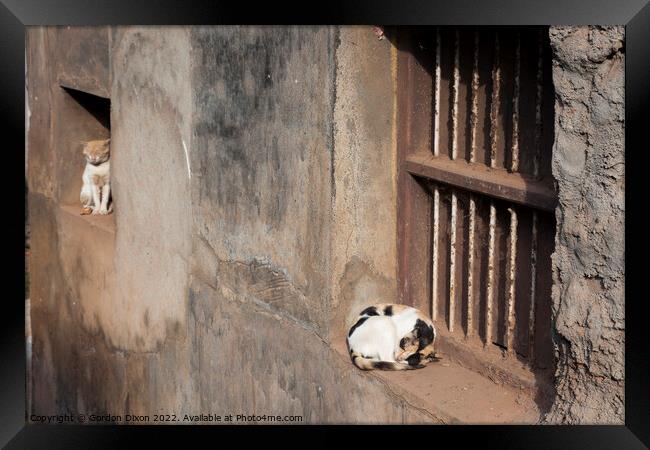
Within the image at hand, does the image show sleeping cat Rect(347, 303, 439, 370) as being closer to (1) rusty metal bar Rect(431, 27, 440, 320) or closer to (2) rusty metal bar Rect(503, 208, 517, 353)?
(1) rusty metal bar Rect(431, 27, 440, 320)

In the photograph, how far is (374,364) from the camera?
474cm

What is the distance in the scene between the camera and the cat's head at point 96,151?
24.8 feet

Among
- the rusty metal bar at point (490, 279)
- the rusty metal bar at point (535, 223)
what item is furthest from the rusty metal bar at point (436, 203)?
the rusty metal bar at point (535, 223)

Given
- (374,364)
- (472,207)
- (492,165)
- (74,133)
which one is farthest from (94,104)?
(492,165)

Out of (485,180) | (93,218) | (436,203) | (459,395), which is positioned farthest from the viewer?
(93,218)

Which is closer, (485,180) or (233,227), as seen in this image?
(485,180)

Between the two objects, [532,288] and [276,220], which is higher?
[276,220]

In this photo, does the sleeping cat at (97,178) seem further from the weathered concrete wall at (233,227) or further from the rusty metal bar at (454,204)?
the rusty metal bar at (454,204)

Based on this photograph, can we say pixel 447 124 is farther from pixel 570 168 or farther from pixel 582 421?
pixel 582 421

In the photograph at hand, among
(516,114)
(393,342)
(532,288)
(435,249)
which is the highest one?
(516,114)

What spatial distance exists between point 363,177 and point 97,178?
10.6ft

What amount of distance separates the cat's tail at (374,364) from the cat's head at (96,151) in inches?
134

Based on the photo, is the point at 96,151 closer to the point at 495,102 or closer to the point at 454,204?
the point at 454,204

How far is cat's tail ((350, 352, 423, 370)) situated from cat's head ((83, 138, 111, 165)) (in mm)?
3411
